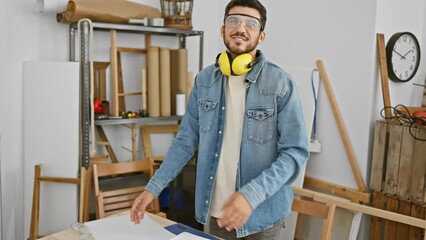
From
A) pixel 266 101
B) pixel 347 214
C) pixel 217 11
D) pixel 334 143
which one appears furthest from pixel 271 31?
pixel 266 101

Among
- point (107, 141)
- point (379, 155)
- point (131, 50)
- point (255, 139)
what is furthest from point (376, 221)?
point (131, 50)

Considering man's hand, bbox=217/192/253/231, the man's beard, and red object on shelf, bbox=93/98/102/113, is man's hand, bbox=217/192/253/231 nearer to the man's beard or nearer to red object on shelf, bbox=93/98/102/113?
the man's beard

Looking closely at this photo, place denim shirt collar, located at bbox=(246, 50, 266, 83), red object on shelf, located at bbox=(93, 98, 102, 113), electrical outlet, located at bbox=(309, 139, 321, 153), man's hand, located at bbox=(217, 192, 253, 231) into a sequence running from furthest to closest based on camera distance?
electrical outlet, located at bbox=(309, 139, 321, 153) → red object on shelf, located at bbox=(93, 98, 102, 113) → denim shirt collar, located at bbox=(246, 50, 266, 83) → man's hand, located at bbox=(217, 192, 253, 231)

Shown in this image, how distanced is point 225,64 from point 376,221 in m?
1.59

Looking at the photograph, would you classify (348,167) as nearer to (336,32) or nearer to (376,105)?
(376,105)

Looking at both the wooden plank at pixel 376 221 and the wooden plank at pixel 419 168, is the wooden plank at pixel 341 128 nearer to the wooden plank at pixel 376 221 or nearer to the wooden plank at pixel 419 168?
the wooden plank at pixel 376 221

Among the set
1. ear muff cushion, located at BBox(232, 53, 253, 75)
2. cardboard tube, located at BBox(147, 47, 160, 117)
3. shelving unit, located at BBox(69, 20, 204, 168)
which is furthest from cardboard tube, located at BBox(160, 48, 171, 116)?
ear muff cushion, located at BBox(232, 53, 253, 75)

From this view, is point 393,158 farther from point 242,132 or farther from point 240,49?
point 240,49

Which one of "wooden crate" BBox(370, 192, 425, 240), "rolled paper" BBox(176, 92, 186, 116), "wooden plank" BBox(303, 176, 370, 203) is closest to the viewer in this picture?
"wooden crate" BBox(370, 192, 425, 240)

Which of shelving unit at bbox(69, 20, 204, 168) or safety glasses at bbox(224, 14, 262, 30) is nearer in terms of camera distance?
safety glasses at bbox(224, 14, 262, 30)

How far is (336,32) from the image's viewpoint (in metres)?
2.83

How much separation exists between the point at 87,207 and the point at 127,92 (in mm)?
867

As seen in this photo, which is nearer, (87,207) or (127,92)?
(87,207)

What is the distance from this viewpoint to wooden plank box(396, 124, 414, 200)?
2432 millimetres
